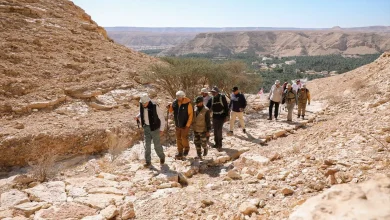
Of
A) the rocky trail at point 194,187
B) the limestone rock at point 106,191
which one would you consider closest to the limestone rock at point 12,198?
the rocky trail at point 194,187

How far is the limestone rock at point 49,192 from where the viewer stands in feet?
13.2

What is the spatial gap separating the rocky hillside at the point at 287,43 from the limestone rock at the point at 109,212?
103 meters

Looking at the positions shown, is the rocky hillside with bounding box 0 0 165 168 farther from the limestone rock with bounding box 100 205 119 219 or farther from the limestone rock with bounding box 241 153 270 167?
the limestone rock with bounding box 100 205 119 219

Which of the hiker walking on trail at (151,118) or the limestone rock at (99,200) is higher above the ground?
the hiker walking on trail at (151,118)

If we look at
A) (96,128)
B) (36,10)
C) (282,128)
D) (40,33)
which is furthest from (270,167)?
(36,10)

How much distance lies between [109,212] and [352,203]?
8.70 feet

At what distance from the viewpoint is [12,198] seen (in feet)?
13.2

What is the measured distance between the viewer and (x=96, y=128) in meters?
7.30

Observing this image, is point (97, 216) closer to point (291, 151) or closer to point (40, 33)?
point (291, 151)

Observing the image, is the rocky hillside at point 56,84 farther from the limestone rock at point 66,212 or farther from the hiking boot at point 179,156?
the limestone rock at point 66,212

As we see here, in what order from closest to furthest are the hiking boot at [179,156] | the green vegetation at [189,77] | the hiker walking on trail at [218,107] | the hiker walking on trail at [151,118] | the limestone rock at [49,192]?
the limestone rock at [49,192], the hiker walking on trail at [151,118], the hiking boot at [179,156], the hiker walking on trail at [218,107], the green vegetation at [189,77]

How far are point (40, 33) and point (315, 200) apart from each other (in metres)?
12.2

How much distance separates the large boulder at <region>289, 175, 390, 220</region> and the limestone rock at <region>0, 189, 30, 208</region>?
359 centimetres

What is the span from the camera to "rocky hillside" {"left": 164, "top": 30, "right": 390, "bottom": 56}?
319 ft
